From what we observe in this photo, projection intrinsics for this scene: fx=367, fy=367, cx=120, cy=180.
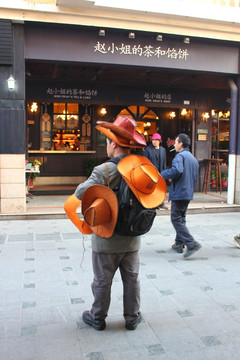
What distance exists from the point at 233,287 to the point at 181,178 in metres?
1.84

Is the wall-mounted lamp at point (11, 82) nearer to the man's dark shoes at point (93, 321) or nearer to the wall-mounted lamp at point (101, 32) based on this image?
the wall-mounted lamp at point (101, 32)

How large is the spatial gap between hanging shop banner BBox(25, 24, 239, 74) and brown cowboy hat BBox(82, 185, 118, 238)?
6249 mm

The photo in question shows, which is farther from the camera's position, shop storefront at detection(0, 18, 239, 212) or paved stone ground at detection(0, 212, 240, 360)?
shop storefront at detection(0, 18, 239, 212)

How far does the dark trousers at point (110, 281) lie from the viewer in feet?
10.6

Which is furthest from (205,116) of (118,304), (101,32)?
(118,304)

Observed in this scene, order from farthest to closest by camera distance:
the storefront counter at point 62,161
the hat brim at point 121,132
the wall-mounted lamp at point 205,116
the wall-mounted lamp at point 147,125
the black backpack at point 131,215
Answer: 1. the wall-mounted lamp at point 147,125
2. the storefront counter at point 62,161
3. the wall-mounted lamp at point 205,116
4. the hat brim at point 121,132
5. the black backpack at point 131,215

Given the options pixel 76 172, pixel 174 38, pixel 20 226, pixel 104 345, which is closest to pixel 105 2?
pixel 174 38

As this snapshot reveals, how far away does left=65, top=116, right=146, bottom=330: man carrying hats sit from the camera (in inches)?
118

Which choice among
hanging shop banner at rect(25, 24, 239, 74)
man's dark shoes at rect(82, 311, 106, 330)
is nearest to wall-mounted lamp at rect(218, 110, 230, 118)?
hanging shop banner at rect(25, 24, 239, 74)

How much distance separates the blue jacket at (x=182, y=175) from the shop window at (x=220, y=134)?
777cm

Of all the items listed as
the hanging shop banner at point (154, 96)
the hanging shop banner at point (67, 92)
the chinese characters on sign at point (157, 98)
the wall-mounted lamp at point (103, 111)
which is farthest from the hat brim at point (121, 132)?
the wall-mounted lamp at point (103, 111)

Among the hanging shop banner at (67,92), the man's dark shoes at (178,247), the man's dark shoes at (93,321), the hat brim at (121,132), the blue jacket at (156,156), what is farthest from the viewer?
the hanging shop banner at (67,92)

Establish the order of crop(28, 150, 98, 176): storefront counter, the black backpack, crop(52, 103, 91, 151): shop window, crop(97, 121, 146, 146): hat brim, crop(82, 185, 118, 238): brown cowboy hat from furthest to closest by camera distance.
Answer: crop(52, 103, 91, 151): shop window → crop(28, 150, 98, 176): storefront counter → crop(97, 121, 146, 146): hat brim → the black backpack → crop(82, 185, 118, 238): brown cowboy hat

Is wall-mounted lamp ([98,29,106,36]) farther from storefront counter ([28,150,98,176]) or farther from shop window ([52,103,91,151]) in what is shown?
storefront counter ([28,150,98,176])
